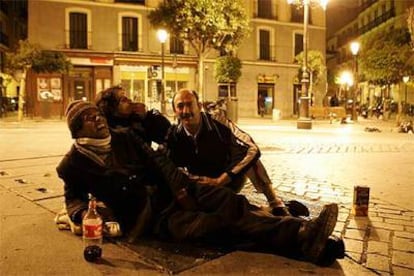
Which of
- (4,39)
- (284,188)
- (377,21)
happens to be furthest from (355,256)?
(377,21)

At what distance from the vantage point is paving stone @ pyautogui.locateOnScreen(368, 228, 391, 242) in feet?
12.9

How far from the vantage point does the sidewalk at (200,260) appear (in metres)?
3.18

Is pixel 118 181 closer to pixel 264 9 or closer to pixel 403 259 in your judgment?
pixel 403 259

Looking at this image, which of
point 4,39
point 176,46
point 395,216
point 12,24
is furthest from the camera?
point 12,24

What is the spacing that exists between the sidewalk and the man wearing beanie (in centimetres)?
16

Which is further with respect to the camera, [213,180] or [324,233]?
[213,180]

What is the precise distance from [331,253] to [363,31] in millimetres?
49453

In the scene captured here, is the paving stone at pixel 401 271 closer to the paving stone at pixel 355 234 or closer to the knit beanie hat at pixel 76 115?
the paving stone at pixel 355 234

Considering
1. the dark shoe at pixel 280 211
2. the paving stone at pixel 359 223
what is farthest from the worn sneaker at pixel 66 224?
the paving stone at pixel 359 223

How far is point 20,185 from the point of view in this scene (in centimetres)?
612

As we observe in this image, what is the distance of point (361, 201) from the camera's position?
4.58 meters

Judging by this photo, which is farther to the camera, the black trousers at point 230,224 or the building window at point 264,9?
the building window at point 264,9

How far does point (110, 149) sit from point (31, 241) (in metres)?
0.93

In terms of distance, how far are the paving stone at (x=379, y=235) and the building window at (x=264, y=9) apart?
31.1 meters
